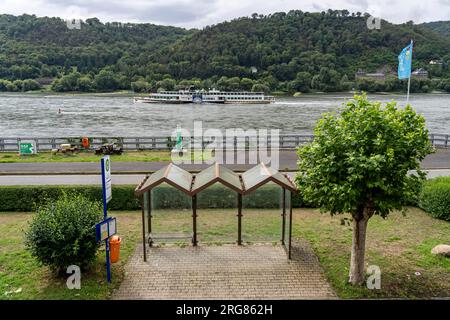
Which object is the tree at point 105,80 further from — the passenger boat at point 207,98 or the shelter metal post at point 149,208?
the shelter metal post at point 149,208

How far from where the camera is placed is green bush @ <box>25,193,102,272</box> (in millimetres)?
9312

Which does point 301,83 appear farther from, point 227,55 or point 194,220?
point 194,220

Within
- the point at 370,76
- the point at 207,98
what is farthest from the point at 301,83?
the point at 207,98

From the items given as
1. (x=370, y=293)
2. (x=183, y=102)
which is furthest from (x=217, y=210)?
(x=183, y=102)

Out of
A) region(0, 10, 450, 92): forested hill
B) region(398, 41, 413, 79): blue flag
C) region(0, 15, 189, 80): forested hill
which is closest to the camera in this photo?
region(398, 41, 413, 79): blue flag

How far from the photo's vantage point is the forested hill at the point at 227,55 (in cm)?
12406

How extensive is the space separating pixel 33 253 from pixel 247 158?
52.4 ft

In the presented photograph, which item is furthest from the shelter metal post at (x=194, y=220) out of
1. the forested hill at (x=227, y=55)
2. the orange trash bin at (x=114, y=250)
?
the forested hill at (x=227, y=55)

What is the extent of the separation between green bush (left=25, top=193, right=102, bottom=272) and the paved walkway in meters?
1.21

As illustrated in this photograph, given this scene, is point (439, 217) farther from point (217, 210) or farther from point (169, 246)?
point (169, 246)

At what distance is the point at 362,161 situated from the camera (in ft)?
27.7

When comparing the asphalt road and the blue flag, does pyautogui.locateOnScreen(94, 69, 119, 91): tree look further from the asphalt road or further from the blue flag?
the blue flag

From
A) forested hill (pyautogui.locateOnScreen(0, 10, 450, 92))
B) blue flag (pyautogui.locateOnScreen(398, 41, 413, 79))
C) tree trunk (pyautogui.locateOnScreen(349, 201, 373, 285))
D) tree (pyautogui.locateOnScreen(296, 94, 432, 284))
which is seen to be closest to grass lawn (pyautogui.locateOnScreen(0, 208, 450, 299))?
tree trunk (pyautogui.locateOnScreen(349, 201, 373, 285))

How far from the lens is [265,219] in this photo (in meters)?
11.7
